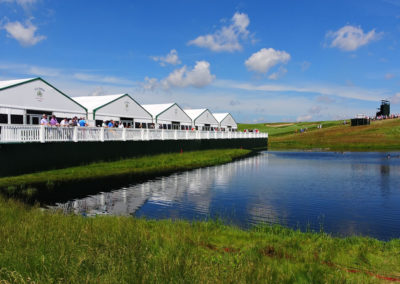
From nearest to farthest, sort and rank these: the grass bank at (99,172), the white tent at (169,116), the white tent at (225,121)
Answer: the grass bank at (99,172), the white tent at (169,116), the white tent at (225,121)

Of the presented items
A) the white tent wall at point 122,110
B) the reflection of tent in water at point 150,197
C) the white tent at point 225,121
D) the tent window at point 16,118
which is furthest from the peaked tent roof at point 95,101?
the white tent at point 225,121

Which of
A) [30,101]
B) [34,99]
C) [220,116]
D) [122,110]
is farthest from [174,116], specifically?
[30,101]

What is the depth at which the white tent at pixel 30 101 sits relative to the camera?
25.8 metres

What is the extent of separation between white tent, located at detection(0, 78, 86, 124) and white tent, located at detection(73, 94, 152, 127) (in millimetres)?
3738

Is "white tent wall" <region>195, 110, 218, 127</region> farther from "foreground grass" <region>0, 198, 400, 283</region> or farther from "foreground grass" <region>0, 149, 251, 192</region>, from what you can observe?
"foreground grass" <region>0, 198, 400, 283</region>

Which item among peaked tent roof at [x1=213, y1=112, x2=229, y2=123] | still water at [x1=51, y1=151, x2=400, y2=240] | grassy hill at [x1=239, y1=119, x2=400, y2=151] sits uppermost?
peaked tent roof at [x1=213, y1=112, x2=229, y2=123]

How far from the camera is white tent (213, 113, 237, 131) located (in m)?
69.7

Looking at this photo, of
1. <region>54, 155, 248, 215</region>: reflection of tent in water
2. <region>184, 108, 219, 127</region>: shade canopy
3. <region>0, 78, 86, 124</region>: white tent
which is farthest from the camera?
<region>184, 108, 219, 127</region>: shade canopy

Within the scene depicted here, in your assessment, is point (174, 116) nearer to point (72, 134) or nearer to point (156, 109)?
point (156, 109)

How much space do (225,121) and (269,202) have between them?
57.5 meters

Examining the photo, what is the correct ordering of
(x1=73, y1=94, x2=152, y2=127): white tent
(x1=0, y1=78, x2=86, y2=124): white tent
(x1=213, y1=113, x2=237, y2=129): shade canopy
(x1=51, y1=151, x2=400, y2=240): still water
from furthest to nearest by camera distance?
(x1=213, y1=113, x2=237, y2=129): shade canopy
(x1=73, y1=94, x2=152, y2=127): white tent
(x1=0, y1=78, x2=86, y2=124): white tent
(x1=51, y1=151, x2=400, y2=240): still water

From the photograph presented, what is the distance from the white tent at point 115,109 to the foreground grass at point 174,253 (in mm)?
27085

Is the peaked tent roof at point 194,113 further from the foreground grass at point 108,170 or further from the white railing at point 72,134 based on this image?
the foreground grass at point 108,170

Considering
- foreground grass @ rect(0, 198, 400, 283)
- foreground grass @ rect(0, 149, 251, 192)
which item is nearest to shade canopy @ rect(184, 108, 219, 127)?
foreground grass @ rect(0, 149, 251, 192)
